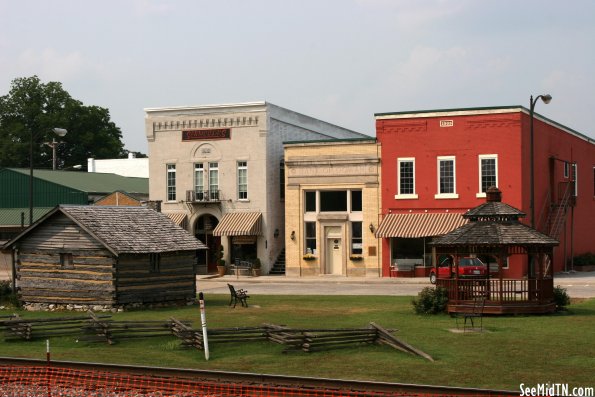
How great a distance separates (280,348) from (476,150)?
1201 inches

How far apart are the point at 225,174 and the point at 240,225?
3.62 m

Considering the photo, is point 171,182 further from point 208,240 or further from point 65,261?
point 65,261

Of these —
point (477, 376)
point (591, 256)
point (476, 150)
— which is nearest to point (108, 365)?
Answer: point (477, 376)

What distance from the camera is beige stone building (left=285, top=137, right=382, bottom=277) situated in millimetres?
53781

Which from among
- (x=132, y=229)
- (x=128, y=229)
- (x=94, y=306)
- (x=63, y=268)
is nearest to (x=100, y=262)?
(x=94, y=306)

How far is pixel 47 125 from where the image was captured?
10206 centimetres

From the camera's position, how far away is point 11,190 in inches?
2753

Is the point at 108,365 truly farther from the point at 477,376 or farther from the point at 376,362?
the point at 477,376

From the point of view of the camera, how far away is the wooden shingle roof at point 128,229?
34.1 metres

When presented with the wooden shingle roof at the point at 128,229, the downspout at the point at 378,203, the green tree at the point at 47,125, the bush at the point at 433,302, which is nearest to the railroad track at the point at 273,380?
the bush at the point at 433,302

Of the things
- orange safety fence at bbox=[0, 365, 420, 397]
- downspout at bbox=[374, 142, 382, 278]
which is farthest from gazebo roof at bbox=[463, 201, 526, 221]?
downspout at bbox=[374, 142, 382, 278]

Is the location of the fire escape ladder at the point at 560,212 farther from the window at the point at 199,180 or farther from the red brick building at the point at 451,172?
the window at the point at 199,180

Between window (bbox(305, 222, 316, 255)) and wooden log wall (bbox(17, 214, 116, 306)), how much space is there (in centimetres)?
2231

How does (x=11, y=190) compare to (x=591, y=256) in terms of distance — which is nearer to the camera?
(x=591, y=256)
